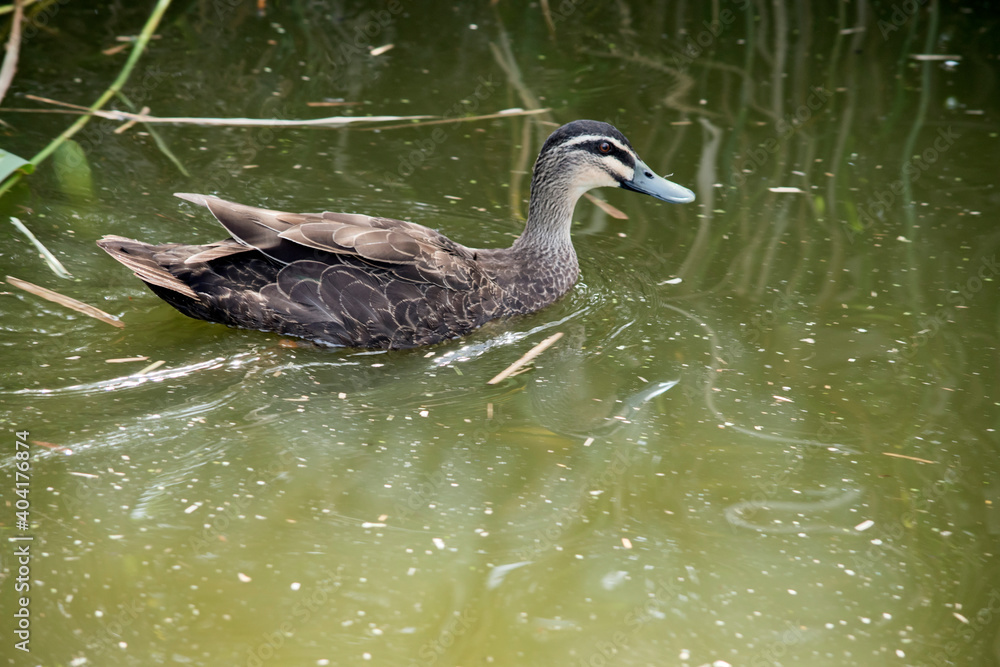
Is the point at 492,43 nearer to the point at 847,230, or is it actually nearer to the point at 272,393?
the point at 847,230

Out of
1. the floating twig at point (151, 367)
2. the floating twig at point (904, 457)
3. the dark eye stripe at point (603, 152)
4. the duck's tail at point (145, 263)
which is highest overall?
the dark eye stripe at point (603, 152)

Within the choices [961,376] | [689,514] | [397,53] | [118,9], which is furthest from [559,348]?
[118,9]

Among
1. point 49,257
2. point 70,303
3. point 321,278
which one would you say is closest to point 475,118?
point 321,278

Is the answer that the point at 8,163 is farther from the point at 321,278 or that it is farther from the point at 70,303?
the point at 321,278

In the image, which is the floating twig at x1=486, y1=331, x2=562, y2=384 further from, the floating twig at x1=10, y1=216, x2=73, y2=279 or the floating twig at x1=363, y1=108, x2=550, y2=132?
the floating twig at x1=363, y1=108, x2=550, y2=132

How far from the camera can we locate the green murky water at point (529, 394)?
361cm

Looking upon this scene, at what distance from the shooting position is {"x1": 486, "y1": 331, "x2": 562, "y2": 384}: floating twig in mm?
4921

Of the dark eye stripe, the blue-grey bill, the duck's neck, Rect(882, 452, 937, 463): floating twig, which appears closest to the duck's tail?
the duck's neck

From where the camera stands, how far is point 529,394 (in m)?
4.84

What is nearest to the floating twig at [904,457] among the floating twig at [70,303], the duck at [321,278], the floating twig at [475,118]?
the duck at [321,278]

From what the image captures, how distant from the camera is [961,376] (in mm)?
5094

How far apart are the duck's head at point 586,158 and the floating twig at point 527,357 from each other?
961mm

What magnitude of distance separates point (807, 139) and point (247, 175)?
151 inches

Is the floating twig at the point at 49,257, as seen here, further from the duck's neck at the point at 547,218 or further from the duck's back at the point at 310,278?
the duck's neck at the point at 547,218
